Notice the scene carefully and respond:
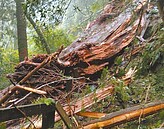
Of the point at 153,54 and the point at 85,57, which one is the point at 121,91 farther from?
the point at 85,57

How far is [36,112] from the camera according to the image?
117 inches

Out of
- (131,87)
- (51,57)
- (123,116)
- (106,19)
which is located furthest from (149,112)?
(106,19)

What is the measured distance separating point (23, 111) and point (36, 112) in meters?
0.14

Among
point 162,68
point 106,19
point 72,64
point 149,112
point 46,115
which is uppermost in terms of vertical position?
point 106,19

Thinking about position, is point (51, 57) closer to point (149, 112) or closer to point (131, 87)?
point (131, 87)

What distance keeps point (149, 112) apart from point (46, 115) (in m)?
1.29

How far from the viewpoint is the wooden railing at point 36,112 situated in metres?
2.84

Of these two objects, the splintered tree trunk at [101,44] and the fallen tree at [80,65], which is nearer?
the fallen tree at [80,65]

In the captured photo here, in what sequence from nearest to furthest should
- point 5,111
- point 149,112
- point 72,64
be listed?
point 5,111 < point 149,112 < point 72,64

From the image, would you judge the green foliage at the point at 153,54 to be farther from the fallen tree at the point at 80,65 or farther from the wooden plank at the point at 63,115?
the wooden plank at the point at 63,115

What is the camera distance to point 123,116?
10.8 ft

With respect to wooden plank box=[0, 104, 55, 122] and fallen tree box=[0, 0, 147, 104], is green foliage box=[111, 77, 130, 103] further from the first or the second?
wooden plank box=[0, 104, 55, 122]

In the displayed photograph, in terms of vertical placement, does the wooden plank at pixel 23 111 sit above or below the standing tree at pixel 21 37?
below

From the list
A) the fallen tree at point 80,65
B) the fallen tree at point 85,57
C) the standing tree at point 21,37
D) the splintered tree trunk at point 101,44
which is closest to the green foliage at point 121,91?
the fallen tree at point 80,65
